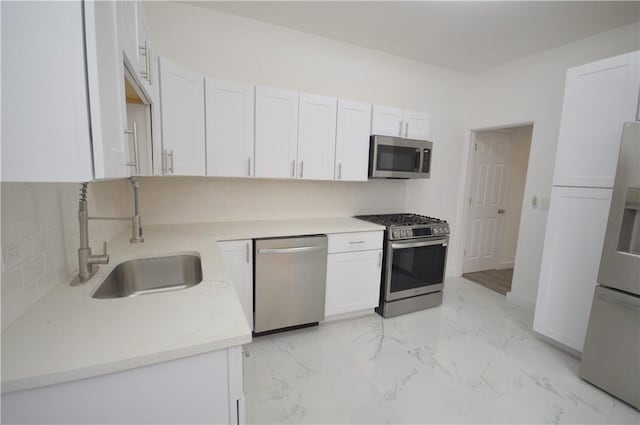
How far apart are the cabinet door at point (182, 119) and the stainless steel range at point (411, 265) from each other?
1797 mm

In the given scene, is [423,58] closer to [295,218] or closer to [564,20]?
[564,20]

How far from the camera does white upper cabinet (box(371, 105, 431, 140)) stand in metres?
2.81

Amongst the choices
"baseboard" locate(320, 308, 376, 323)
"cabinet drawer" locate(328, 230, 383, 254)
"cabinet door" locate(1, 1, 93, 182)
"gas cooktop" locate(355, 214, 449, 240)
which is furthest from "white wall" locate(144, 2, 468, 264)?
"cabinet door" locate(1, 1, 93, 182)

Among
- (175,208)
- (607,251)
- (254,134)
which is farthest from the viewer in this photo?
(175,208)

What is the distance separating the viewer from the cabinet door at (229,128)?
2.19 m

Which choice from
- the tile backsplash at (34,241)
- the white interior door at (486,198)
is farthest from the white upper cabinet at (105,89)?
the white interior door at (486,198)

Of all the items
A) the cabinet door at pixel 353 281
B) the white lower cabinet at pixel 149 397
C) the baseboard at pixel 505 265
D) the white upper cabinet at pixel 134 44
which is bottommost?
the baseboard at pixel 505 265

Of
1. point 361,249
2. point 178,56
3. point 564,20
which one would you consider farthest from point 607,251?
point 178,56

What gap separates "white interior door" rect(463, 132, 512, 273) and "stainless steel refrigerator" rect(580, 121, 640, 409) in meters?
2.16

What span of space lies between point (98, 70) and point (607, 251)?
269 centimetres

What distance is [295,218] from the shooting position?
2973 millimetres

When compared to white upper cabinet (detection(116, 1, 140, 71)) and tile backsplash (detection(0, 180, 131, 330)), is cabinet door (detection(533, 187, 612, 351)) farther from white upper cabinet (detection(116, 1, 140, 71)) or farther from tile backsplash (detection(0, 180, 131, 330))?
tile backsplash (detection(0, 180, 131, 330))

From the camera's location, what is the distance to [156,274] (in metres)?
1.67

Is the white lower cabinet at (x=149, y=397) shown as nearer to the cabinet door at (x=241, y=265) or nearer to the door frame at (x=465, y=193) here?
the cabinet door at (x=241, y=265)
